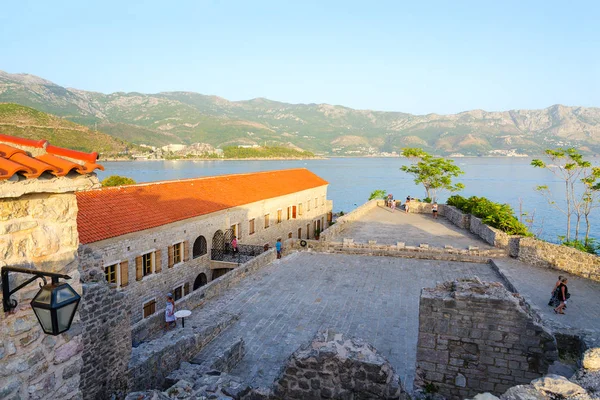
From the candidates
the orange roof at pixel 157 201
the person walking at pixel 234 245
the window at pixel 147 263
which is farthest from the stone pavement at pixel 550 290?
the orange roof at pixel 157 201

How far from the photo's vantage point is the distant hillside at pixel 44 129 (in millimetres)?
93812

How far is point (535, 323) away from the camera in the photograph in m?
6.78

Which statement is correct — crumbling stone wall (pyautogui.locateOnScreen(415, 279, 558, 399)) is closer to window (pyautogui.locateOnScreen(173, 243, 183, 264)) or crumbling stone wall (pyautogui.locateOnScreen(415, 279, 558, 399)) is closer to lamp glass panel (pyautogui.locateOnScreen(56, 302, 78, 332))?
lamp glass panel (pyautogui.locateOnScreen(56, 302, 78, 332))

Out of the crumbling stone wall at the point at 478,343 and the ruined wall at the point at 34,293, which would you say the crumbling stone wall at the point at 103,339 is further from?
the crumbling stone wall at the point at 478,343

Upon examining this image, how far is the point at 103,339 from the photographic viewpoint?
7168 millimetres

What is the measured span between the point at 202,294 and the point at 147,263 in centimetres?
600

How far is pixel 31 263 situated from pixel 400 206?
4435 centimetres

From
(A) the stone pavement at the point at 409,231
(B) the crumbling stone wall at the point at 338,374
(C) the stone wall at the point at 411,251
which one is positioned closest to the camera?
(B) the crumbling stone wall at the point at 338,374

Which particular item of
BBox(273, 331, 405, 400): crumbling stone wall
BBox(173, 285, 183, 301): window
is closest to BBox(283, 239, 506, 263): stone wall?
BBox(173, 285, 183, 301): window

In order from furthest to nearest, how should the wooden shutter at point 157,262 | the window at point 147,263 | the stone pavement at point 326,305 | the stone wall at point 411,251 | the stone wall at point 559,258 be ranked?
the stone wall at point 411,251 < the wooden shutter at point 157,262 < the window at point 147,263 < the stone wall at point 559,258 < the stone pavement at point 326,305

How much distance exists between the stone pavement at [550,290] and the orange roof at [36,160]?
11020 mm

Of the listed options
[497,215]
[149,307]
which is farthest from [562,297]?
[149,307]

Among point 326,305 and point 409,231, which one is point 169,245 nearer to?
point 326,305

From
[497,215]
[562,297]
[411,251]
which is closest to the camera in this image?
[562,297]
